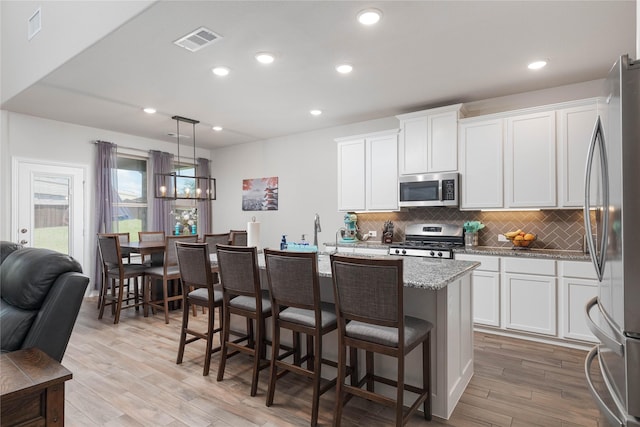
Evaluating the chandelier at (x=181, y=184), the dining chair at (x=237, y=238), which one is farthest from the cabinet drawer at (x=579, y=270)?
the chandelier at (x=181, y=184)

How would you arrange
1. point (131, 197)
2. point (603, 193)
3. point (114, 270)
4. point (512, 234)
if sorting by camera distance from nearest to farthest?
point (603, 193) → point (512, 234) → point (114, 270) → point (131, 197)

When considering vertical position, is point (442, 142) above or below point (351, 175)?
above

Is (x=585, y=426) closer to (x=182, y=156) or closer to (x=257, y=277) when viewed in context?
(x=257, y=277)

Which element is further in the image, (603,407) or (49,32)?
(49,32)

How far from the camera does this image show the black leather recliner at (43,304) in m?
1.73

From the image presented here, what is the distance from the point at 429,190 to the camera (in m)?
4.41

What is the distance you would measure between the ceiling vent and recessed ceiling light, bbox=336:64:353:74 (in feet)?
3.79

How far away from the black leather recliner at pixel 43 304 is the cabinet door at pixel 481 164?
12.7 ft

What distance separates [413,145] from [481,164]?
863 millimetres

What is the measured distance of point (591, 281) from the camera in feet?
10.9

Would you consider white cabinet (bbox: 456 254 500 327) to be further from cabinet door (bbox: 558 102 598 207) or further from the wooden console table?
the wooden console table

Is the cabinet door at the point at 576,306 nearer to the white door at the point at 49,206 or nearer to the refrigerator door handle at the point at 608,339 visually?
the refrigerator door handle at the point at 608,339

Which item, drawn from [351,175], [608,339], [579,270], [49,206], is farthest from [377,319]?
[49,206]

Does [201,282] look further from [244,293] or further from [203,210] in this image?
[203,210]
